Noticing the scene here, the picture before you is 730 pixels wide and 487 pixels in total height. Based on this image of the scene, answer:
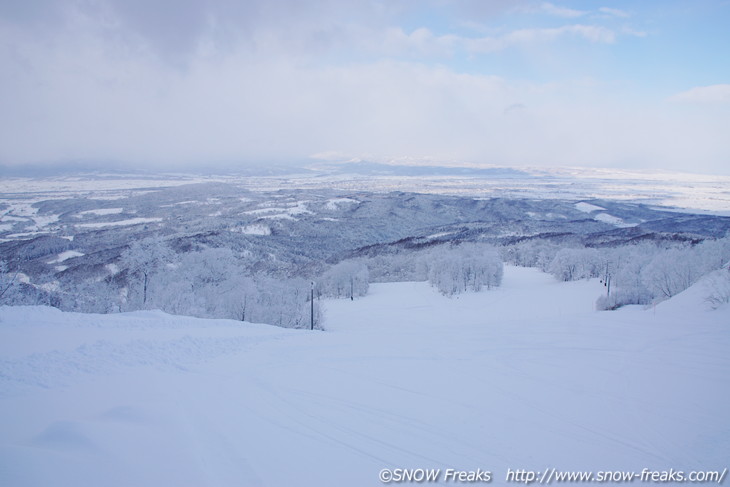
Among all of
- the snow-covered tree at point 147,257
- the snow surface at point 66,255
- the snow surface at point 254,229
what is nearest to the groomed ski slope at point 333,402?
the snow-covered tree at point 147,257

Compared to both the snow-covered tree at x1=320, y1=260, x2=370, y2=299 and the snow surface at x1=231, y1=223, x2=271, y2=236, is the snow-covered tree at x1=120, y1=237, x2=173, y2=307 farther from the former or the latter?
the snow surface at x1=231, y1=223, x2=271, y2=236

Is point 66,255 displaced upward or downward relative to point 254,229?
downward

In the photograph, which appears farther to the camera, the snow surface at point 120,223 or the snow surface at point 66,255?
the snow surface at point 120,223

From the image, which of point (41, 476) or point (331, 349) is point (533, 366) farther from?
point (41, 476)

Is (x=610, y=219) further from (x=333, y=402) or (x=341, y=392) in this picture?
(x=333, y=402)

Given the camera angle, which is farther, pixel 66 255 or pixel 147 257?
pixel 66 255

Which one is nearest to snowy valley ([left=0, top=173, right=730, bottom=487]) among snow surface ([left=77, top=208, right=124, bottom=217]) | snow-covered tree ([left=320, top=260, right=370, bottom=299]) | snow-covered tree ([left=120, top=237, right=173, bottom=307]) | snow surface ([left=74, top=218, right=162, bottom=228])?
snow-covered tree ([left=120, top=237, right=173, bottom=307])

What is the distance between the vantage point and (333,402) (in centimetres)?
880

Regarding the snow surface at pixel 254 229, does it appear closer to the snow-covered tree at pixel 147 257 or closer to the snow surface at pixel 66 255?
the snow surface at pixel 66 255

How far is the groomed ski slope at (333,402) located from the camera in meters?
6.02

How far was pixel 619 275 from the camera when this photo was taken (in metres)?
39.2

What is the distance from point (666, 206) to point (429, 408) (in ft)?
553

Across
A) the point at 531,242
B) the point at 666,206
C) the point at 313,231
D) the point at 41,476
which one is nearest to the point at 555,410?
the point at 41,476

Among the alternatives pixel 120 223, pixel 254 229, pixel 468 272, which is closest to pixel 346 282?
pixel 468 272
